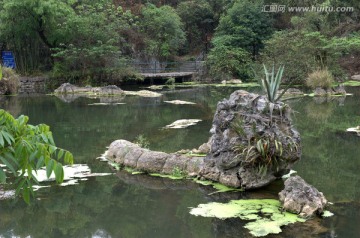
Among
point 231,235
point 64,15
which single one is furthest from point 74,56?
point 231,235

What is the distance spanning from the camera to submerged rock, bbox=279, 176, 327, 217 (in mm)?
5387

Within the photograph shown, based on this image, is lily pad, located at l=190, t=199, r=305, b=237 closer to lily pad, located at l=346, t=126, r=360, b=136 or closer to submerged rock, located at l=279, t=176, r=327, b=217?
submerged rock, located at l=279, t=176, r=327, b=217

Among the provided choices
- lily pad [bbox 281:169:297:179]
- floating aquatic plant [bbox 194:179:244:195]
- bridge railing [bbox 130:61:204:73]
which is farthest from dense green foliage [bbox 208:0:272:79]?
floating aquatic plant [bbox 194:179:244:195]

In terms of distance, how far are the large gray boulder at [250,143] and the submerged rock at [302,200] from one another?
0.87 m

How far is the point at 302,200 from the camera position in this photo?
5.46 m

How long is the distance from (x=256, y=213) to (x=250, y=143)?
4.59 ft

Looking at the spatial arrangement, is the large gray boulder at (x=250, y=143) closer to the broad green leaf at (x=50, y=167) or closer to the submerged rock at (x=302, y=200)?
the submerged rock at (x=302, y=200)

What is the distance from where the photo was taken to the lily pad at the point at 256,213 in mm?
5012

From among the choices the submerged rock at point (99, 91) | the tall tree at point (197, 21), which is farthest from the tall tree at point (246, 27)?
the submerged rock at point (99, 91)

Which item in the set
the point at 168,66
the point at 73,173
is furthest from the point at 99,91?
the point at 73,173

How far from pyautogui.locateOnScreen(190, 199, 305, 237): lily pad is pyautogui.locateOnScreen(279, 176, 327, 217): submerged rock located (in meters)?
0.11

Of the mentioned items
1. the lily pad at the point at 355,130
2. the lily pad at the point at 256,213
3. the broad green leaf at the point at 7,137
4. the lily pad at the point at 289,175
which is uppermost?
the broad green leaf at the point at 7,137

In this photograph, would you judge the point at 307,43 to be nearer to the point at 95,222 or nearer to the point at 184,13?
the point at 184,13

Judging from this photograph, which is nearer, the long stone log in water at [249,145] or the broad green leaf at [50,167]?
the broad green leaf at [50,167]
